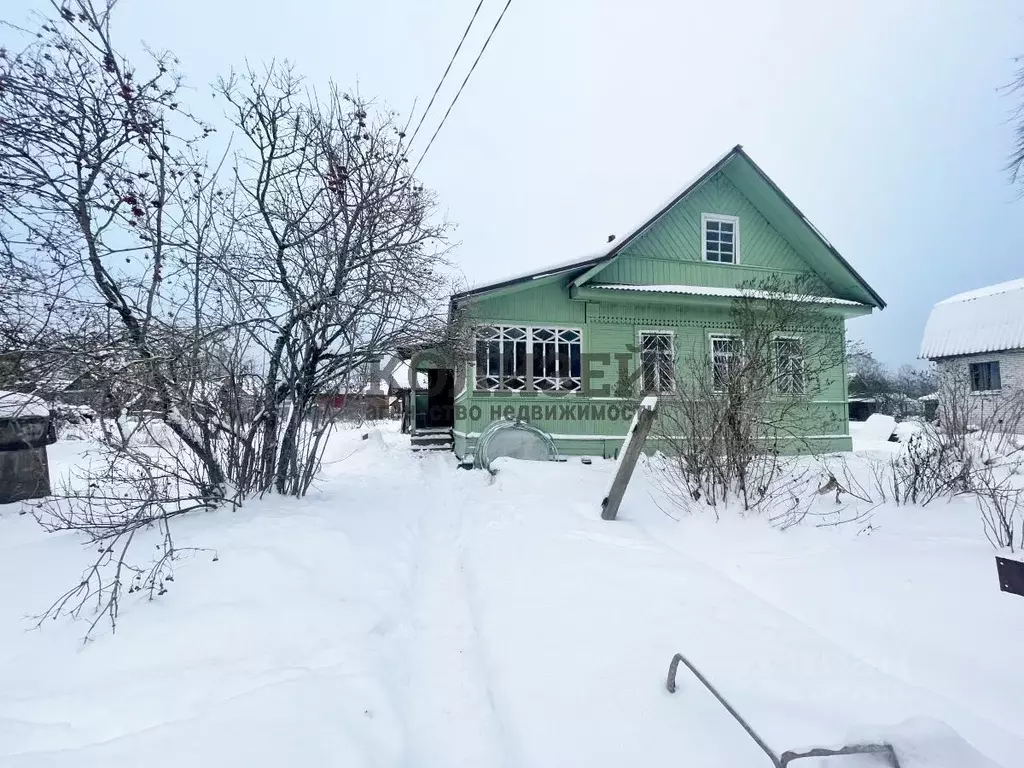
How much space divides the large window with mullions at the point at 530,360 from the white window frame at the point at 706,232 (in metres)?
4.23

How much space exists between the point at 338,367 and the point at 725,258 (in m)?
10.8

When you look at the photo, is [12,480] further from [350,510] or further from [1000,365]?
[1000,365]

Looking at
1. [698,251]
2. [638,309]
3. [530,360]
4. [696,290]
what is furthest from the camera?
[698,251]

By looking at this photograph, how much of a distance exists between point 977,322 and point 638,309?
19848 millimetres

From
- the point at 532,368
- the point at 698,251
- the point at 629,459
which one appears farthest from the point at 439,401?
the point at 629,459

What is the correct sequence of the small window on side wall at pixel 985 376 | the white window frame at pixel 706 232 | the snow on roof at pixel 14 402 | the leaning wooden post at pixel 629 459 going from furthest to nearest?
the small window on side wall at pixel 985 376
the white window frame at pixel 706 232
the leaning wooden post at pixel 629 459
the snow on roof at pixel 14 402

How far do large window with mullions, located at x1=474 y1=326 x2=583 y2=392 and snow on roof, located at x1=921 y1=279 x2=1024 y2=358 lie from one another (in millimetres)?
19936

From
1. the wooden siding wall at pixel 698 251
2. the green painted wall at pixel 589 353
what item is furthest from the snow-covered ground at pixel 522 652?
the wooden siding wall at pixel 698 251

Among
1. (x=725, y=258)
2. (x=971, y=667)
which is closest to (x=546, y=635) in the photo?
(x=971, y=667)

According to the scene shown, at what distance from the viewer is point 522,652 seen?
2750 millimetres

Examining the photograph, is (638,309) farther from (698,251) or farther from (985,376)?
(985,376)

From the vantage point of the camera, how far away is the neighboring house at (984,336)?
1930cm

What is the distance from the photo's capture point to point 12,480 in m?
6.30

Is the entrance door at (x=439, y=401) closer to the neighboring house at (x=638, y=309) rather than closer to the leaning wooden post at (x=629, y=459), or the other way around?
the neighboring house at (x=638, y=309)
